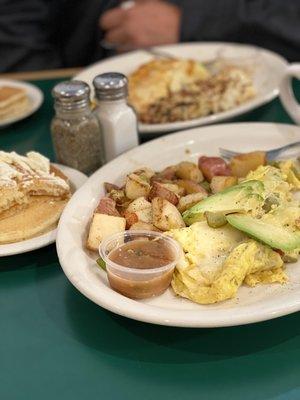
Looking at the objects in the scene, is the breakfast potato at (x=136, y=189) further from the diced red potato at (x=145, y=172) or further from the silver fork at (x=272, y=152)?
the silver fork at (x=272, y=152)

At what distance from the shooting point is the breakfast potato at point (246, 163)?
155cm

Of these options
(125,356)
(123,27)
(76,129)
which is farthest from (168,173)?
(123,27)

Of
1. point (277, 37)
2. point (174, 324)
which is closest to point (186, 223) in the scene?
point (174, 324)

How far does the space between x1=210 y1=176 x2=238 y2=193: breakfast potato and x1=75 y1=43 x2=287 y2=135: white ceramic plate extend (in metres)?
0.47

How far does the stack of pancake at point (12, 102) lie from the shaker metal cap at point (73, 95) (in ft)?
1.94

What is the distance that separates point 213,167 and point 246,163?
9 cm

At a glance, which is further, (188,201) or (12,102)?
(12,102)

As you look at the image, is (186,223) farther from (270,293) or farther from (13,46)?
(13,46)

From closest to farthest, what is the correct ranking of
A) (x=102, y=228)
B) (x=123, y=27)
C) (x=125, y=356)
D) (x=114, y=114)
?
1. (x=125, y=356)
2. (x=102, y=228)
3. (x=114, y=114)
4. (x=123, y=27)

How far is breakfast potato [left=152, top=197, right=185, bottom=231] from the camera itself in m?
1.30

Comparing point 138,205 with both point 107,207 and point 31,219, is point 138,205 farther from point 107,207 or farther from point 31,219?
point 31,219

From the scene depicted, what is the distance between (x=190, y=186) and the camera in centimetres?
146

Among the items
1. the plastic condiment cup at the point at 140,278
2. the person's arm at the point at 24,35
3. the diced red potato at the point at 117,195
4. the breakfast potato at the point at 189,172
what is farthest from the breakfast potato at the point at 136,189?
the person's arm at the point at 24,35

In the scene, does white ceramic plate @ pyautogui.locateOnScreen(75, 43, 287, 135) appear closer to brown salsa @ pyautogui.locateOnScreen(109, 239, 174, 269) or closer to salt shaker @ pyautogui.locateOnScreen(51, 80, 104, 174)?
salt shaker @ pyautogui.locateOnScreen(51, 80, 104, 174)
